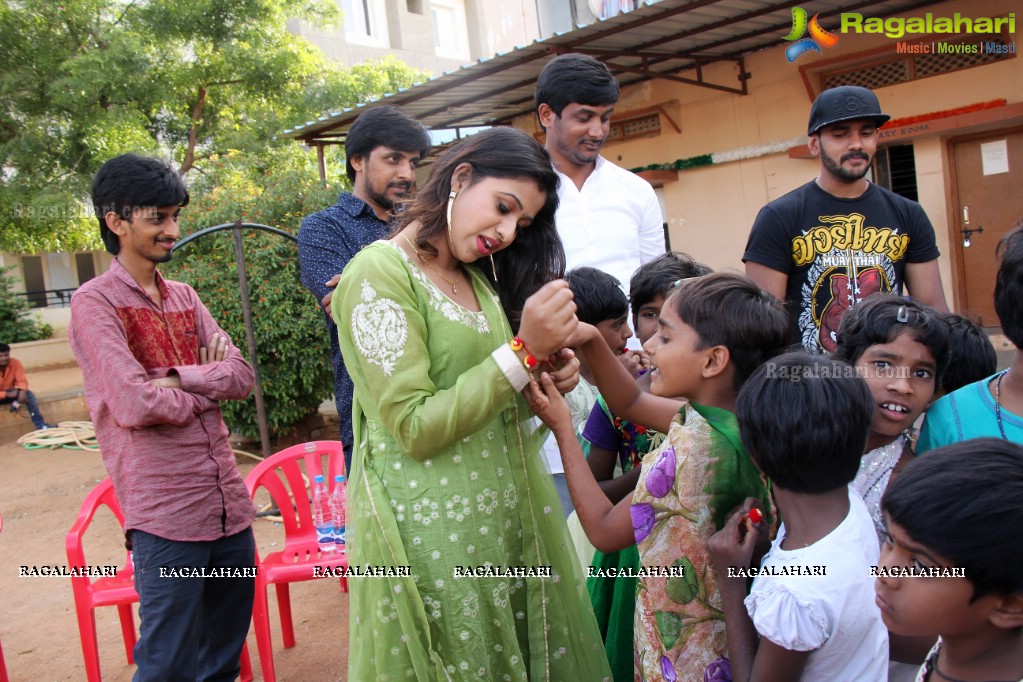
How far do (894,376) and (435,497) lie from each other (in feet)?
3.95

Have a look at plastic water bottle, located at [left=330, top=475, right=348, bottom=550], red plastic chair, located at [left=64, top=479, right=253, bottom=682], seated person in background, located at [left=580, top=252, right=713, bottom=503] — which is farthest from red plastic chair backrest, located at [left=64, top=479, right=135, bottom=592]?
seated person in background, located at [left=580, top=252, right=713, bottom=503]

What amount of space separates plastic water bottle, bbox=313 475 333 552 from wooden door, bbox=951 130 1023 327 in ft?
19.9

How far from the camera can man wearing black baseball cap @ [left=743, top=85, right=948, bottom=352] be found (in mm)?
2887

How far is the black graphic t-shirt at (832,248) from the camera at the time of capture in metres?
2.89

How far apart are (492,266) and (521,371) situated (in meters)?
0.49

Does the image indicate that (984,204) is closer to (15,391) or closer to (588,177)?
(588,177)

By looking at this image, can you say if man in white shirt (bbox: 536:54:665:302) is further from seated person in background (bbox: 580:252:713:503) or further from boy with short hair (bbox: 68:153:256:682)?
boy with short hair (bbox: 68:153:256:682)

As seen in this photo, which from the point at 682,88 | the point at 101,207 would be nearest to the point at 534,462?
the point at 101,207

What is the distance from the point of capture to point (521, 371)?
5.16ft

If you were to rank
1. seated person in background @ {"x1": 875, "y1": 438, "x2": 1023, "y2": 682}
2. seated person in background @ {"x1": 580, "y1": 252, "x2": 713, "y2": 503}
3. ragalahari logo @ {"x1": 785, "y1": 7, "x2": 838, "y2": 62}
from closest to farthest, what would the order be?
seated person in background @ {"x1": 875, "y1": 438, "x2": 1023, "y2": 682}, seated person in background @ {"x1": 580, "y1": 252, "x2": 713, "y2": 503}, ragalahari logo @ {"x1": 785, "y1": 7, "x2": 838, "y2": 62}

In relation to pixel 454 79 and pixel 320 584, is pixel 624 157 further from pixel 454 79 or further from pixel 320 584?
pixel 320 584

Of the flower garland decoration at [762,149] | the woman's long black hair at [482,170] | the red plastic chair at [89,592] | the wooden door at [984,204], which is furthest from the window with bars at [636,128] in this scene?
the woman's long black hair at [482,170]

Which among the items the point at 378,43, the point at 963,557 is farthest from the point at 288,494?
the point at 378,43

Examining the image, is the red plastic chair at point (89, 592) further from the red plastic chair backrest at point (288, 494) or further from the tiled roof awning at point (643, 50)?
the tiled roof awning at point (643, 50)
